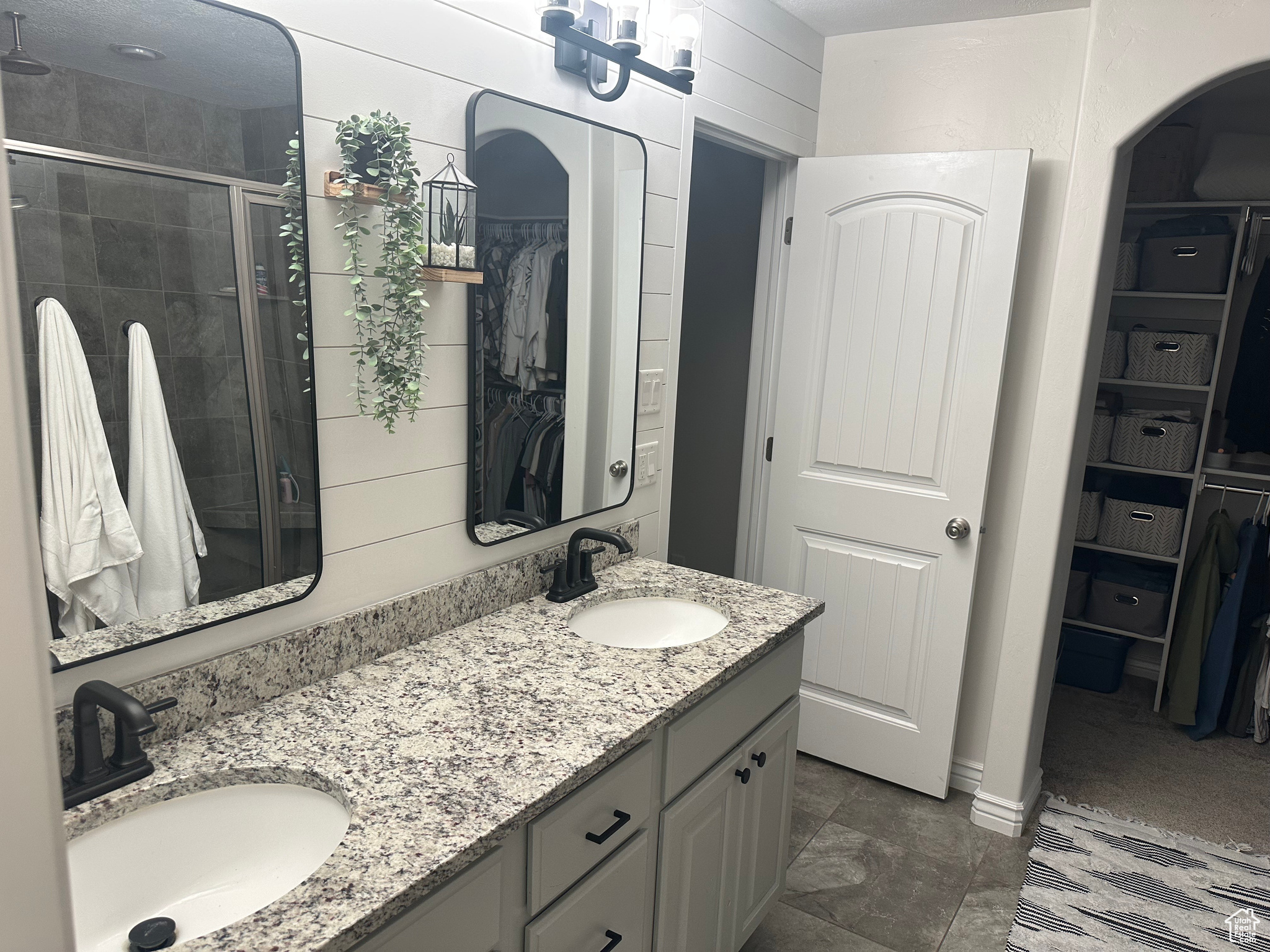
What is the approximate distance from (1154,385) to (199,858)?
3.65m

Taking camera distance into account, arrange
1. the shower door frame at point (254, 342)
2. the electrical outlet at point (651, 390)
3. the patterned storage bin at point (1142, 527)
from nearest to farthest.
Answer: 1. the shower door frame at point (254, 342)
2. the electrical outlet at point (651, 390)
3. the patterned storage bin at point (1142, 527)

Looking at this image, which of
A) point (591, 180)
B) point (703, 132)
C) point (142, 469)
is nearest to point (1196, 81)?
point (703, 132)

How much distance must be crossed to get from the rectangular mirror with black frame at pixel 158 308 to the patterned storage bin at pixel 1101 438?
3.33m

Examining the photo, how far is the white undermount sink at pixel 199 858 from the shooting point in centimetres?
105

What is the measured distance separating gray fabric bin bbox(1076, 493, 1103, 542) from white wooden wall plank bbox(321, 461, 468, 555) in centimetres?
294

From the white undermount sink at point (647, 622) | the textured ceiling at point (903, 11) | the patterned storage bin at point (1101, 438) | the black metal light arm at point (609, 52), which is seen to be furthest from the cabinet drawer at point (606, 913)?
the patterned storage bin at point (1101, 438)

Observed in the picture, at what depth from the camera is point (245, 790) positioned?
1.20 meters

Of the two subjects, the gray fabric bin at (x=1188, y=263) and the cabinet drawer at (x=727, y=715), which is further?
the gray fabric bin at (x=1188, y=263)

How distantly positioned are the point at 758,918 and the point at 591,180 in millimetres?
1775

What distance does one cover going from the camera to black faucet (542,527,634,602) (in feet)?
6.39

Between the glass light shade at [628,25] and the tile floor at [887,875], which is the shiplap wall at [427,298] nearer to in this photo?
the glass light shade at [628,25]

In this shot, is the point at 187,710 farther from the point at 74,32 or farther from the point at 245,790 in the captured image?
the point at 74,32

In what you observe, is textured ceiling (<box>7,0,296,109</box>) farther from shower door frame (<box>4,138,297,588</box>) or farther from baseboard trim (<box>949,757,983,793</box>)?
baseboard trim (<box>949,757,983,793</box>)

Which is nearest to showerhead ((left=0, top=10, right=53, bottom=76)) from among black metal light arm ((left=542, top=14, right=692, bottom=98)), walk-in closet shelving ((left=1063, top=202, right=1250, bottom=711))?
black metal light arm ((left=542, top=14, right=692, bottom=98))
